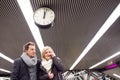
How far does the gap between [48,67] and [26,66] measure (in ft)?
1.01

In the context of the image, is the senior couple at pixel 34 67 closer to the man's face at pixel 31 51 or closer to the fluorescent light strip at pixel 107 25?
the man's face at pixel 31 51

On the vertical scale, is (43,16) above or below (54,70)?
above

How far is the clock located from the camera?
4.59m

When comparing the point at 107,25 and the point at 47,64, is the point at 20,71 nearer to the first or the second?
the point at 47,64

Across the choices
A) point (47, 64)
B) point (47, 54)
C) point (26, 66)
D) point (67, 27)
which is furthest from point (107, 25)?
point (26, 66)

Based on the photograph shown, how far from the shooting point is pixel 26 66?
291 cm

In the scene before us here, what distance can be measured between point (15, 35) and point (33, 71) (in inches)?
152

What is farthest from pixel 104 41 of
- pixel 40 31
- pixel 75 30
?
pixel 40 31

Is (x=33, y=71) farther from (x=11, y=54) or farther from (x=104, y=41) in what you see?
(x=11, y=54)

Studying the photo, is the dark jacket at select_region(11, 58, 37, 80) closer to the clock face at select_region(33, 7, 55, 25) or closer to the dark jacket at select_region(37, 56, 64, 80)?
the dark jacket at select_region(37, 56, 64, 80)

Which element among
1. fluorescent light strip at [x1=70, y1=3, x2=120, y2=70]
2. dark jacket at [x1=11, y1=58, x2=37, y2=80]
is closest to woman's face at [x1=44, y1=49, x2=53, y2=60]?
dark jacket at [x1=11, y1=58, x2=37, y2=80]

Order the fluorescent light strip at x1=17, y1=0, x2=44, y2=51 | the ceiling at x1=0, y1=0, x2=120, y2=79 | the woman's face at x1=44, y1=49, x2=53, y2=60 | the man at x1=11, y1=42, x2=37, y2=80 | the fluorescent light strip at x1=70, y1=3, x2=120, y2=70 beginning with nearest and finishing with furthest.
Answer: the man at x1=11, y1=42, x2=37, y2=80 < the woman's face at x1=44, y1=49, x2=53, y2=60 < the fluorescent light strip at x1=17, y1=0, x2=44, y2=51 < the ceiling at x1=0, y1=0, x2=120, y2=79 < the fluorescent light strip at x1=70, y1=3, x2=120, y2=70

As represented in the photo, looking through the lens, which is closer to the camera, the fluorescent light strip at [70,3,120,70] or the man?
the man

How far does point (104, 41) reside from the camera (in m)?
7.76
